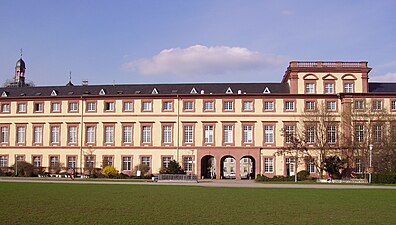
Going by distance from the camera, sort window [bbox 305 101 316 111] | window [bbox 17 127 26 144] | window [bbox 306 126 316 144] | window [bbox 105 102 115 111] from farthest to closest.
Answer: window [bbox 17 127 26 144], window [bbox 105 102 115 111], window [bbox 305 101 316 111], window [bbox 306 126 316 144]

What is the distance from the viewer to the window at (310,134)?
222ft

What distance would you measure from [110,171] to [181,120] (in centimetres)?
1188

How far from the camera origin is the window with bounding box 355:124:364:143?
66.9 m

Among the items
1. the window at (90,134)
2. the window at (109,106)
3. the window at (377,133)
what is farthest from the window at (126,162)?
the window at (377,133)

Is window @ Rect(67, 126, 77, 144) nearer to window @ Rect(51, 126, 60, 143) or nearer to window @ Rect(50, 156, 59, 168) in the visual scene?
window @ Rect(51, 126, 60, 143)

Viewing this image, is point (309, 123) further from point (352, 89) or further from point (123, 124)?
point (123, 124)

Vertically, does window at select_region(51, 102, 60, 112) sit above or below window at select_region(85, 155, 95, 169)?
above

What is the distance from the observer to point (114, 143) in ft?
244

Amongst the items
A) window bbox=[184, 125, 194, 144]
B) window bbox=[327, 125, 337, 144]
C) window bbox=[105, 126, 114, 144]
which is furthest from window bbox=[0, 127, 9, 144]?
window bbox=[327, 125, 337, 144]

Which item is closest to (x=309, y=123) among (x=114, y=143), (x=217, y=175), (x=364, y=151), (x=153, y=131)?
(x=364, y=151)

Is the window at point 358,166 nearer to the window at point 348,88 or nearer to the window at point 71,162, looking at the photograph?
the window at point 348,88

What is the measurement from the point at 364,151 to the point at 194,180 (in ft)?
68.6

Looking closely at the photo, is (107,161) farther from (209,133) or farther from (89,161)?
(209,133)

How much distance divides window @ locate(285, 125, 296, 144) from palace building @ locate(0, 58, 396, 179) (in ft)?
0.59
